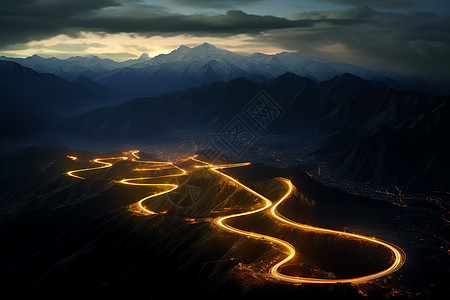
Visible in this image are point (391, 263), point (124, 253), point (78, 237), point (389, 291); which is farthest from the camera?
point (78, 237)

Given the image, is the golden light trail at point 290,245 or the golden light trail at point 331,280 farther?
the golden light trail at point 290,245

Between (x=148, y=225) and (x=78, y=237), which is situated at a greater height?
(x=148, y=225)

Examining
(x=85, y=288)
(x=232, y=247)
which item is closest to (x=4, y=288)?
(x=85, y=288)

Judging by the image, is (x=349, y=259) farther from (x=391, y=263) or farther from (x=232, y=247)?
(x=232, y=247)

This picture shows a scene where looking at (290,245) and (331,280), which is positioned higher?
(331,280)

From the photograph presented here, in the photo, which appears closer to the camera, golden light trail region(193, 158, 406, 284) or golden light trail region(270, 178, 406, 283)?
golden light trail region(270, 178, 406, 283)

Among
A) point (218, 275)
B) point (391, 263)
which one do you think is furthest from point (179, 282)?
point (391, 263)

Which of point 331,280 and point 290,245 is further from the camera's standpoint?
point 290,245

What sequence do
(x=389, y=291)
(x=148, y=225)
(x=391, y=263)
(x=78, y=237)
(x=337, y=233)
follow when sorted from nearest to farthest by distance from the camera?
(x=389, y=291)
(x=391, y=263)
(x=337, y=233)
(x=148, y=225)
(x=78, y=237)

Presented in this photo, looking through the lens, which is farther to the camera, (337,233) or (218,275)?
(337,233)

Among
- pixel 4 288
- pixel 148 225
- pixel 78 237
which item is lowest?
pixel 4 288
